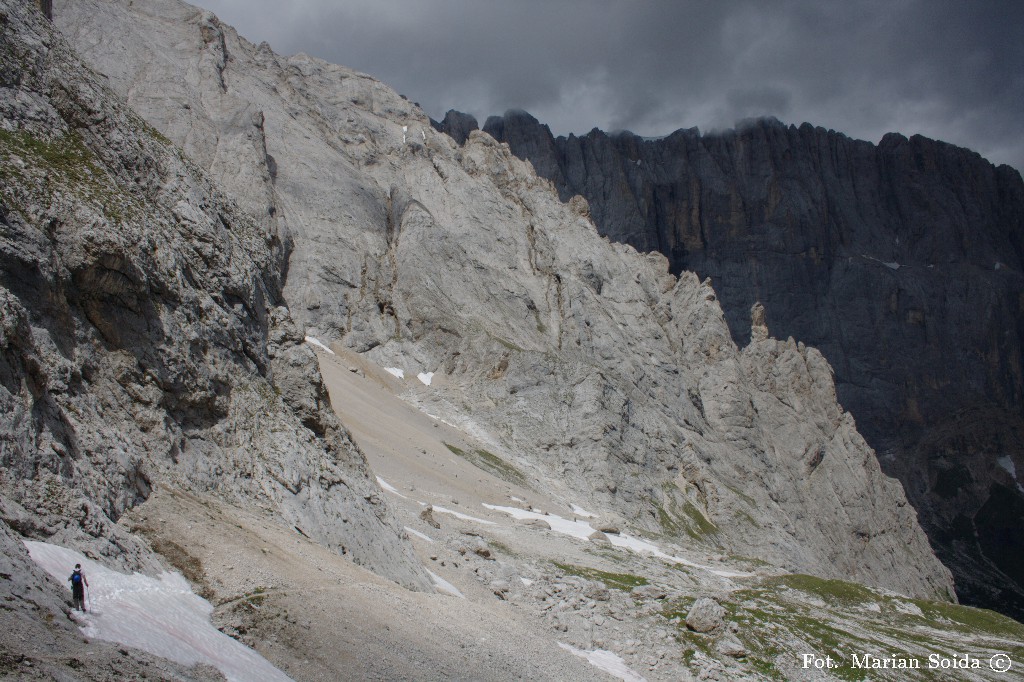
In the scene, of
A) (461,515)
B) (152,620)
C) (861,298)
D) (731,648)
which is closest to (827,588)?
(461,515)

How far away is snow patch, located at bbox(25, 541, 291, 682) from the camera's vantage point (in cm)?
1126

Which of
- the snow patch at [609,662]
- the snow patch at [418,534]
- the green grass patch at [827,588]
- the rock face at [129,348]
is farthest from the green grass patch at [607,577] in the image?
the green grass patch at [827,588]

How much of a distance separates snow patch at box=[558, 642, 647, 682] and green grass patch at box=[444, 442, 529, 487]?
123 ft

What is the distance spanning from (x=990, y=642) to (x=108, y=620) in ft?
163

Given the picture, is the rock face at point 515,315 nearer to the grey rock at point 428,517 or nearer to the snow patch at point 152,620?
the grey rock at point 428,517

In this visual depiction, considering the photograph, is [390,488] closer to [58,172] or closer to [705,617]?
[705,617]

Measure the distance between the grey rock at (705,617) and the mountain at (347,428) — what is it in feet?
0.79

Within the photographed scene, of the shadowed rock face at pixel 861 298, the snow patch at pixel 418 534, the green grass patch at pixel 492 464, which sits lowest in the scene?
the snow patch at pixel 418 534

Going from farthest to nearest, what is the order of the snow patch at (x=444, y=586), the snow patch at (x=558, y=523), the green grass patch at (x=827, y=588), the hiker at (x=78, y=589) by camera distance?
the snow patch at (x=558, y=523) → the green grass patch at (x=827, y=588) → the snow patch at (x=444, y=586) → the hiker at (x=78, y=589)

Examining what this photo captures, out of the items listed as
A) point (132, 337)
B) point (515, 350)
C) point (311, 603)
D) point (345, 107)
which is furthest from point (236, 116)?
point (311, 603)

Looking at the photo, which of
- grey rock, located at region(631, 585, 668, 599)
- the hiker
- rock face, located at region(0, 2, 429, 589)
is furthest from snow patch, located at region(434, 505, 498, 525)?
the hiker

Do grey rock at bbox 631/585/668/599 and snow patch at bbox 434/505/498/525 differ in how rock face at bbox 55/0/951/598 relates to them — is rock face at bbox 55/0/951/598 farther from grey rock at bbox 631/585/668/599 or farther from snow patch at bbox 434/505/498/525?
grey rock at bbox 631/585/668/599

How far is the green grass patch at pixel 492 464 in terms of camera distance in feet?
205

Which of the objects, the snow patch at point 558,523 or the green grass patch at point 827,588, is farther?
the snow patch at point 558,523
